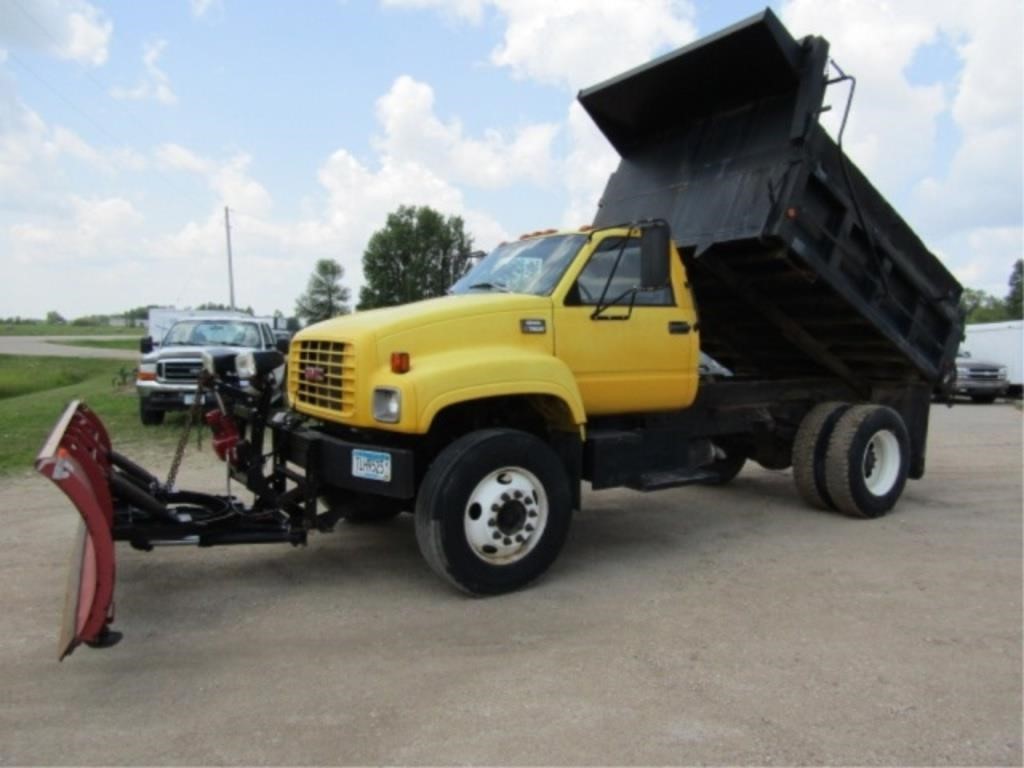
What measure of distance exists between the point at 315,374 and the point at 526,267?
1.67 meters

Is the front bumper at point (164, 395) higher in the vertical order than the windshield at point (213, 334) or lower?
lower

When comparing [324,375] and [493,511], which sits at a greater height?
[324,375]

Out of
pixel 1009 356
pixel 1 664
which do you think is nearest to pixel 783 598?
pixel 1 664

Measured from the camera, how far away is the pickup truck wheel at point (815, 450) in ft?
23.2

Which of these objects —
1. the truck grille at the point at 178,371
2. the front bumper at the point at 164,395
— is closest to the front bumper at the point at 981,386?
the truck grille at the point at 178,371

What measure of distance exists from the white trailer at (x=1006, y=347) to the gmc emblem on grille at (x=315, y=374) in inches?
855

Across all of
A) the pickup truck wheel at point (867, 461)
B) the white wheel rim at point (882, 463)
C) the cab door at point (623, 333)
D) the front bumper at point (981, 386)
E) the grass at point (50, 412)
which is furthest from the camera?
the front bumper at point (981, 386)

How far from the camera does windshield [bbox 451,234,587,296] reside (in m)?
5.50

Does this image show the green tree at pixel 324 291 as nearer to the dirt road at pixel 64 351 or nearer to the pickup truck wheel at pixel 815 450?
the dirt road at pixel 64 351

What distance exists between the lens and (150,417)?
13.0m

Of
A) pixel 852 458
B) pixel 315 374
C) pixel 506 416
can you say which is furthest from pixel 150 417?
pixel 852 458

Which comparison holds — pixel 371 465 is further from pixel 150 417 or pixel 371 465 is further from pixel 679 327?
pixel 150 417

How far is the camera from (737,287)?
22.7 ft

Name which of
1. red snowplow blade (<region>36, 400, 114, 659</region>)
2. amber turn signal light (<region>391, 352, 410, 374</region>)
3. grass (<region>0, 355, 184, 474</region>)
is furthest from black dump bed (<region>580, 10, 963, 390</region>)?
grass (<region>0, 355, 184, 474</region>)
